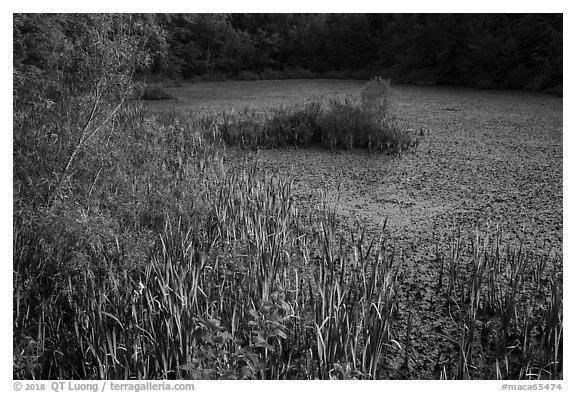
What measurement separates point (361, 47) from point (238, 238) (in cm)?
329

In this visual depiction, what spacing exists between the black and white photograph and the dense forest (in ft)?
0.09

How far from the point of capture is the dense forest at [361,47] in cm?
327

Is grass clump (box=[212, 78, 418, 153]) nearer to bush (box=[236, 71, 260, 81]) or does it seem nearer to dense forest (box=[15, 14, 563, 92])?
dense forest (box=[15, 14, 563, 92])

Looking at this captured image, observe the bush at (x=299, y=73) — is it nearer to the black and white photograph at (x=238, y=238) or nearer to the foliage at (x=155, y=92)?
the black and white photograph at (x=238, y=238)

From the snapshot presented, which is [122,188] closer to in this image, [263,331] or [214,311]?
[214,311]

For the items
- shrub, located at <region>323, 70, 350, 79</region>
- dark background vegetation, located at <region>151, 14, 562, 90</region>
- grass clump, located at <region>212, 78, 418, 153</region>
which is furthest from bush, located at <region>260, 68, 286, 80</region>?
shrub, located at <region>323, 70, 350, 79</region>

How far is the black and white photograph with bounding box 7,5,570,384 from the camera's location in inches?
59.2

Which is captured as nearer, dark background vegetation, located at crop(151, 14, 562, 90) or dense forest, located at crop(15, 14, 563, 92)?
dense forest, located at crop(15, 14, 563, 92)

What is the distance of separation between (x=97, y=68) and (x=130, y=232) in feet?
1.90

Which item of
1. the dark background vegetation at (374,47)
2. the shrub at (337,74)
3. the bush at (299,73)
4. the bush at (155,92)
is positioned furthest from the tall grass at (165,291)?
the shrub at (337,74)

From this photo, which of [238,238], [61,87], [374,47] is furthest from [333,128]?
[61,87]

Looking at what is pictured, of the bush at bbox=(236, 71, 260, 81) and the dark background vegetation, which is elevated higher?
the dark background vegetation

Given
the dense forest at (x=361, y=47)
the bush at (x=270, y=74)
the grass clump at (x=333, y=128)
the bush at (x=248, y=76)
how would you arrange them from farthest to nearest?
the grass clump at (x=333, y=128)
the bush at (x=270, y=74)
the bush at (x=248, y=76)
the dense forest at (x=361, y=47)

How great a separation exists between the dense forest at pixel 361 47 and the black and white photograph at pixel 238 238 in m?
0.03
